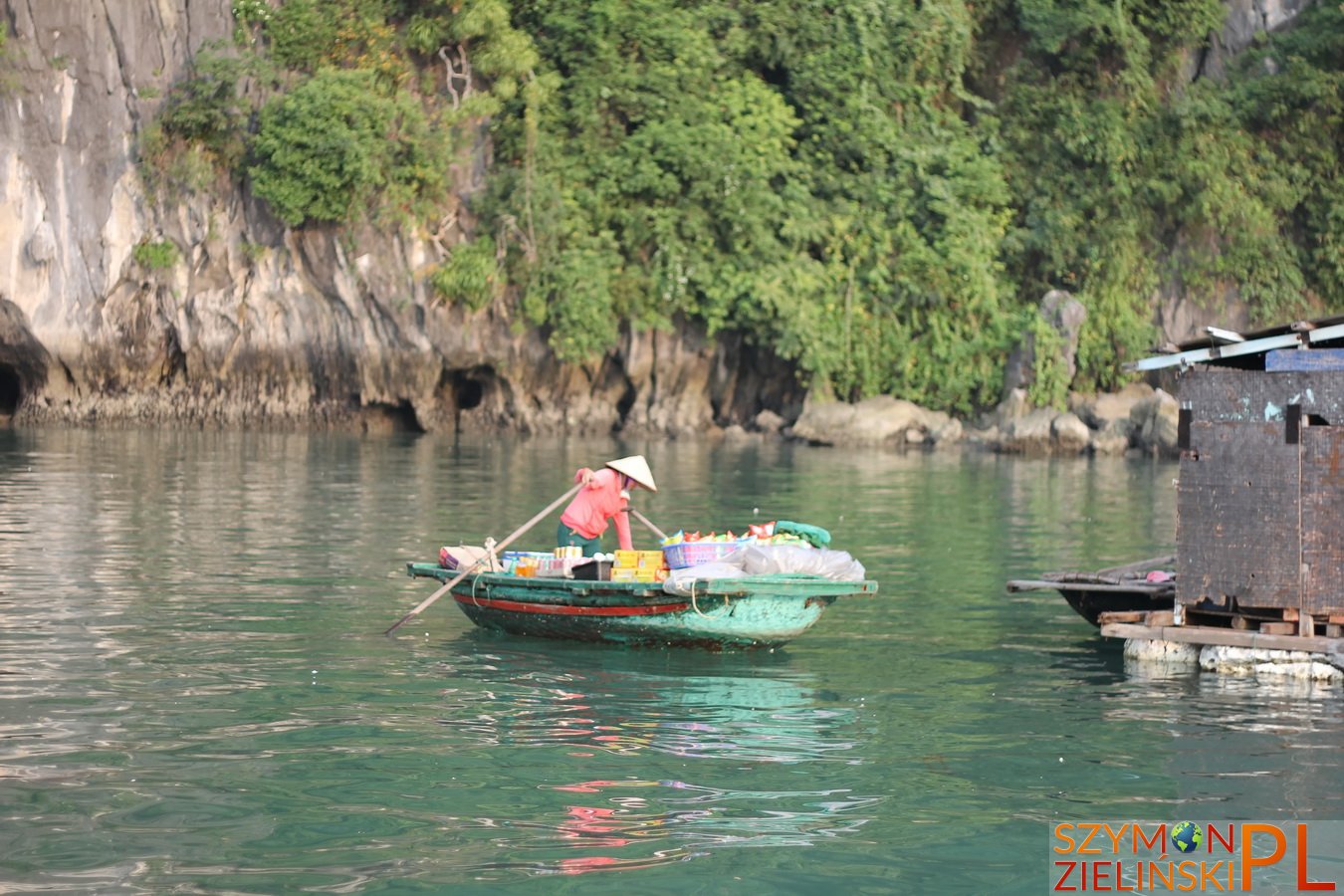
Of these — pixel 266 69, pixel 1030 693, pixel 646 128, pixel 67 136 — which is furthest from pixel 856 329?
pixel 1030 693

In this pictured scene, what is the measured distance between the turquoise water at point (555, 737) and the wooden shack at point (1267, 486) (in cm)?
54

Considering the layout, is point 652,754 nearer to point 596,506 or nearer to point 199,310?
point 596,506

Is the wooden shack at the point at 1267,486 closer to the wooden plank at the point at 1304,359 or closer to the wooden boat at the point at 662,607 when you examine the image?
the wooden plank at the point at 1304,359

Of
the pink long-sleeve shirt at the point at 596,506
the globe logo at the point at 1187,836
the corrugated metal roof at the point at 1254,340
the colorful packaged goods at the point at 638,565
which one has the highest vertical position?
the corrugated metal roof at the point at 1254,340

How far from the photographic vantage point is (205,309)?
3291 centimetres

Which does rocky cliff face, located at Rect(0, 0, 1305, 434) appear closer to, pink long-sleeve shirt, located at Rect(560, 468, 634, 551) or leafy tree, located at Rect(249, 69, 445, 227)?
leafy tree, located at Rect(249, 69, 445, 227)

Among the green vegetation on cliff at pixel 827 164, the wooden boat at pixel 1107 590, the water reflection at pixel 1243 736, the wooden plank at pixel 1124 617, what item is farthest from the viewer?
the green vegetation on cliff at pixel 827 164

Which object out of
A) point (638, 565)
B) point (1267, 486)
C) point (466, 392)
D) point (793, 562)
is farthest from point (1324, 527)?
point (466, 392)

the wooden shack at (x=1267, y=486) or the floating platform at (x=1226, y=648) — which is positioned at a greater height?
the wooden shack at (x=1267, y=486)

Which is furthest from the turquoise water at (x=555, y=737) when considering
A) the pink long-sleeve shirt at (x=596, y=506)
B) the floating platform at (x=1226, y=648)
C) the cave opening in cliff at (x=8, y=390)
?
the cave opening in cliff at (x=8, y=390)

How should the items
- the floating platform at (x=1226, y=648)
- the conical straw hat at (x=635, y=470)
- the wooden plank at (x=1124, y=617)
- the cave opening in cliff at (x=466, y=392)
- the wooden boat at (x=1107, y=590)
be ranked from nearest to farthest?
the floating platform at (x=1226, y=648) < the wooden plank at (x=1124, y=617) < the wooden boat at (x=1107, y=590) < the conical straw hat at (x=635, y=470) < the cave opening in cliff at (x=466, y=392)

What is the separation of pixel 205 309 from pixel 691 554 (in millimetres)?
24257

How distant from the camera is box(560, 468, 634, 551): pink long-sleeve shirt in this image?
39.1 feet

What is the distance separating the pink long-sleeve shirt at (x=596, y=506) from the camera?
39.1 ft
